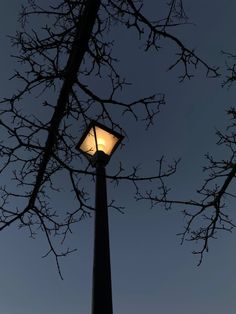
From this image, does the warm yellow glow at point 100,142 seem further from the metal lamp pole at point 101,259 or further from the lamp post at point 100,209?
the metal lamp pole at point 101,259

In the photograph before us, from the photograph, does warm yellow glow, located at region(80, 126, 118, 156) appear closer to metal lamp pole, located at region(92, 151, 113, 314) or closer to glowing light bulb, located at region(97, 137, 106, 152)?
glowing light bulb, located at region(97, 137, 106, 152)

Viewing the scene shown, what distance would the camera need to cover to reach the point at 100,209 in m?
4.17

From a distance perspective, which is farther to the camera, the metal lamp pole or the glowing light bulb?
the glowing light bulb

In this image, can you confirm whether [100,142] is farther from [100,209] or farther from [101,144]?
[100,209]

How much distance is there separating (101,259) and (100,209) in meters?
0.54

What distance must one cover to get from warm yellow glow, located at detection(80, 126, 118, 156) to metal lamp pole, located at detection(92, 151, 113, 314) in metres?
0.37

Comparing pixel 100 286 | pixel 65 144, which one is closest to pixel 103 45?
pixel 65 144

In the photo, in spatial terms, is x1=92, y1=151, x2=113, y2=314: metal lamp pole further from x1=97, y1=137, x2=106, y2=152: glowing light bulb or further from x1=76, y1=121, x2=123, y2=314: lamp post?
x1=97, y1=137, x2=106, y2=152: glowing light bulb

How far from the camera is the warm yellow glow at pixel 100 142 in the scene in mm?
4535

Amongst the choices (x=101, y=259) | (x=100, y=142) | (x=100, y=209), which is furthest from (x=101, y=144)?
(x=101, y=259)

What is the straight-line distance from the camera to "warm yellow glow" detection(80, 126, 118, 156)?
4535 millimetres

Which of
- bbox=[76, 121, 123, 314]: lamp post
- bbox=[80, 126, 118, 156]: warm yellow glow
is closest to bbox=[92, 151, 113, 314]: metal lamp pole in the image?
bbox=[76, 121, 123, 314]: lamp post

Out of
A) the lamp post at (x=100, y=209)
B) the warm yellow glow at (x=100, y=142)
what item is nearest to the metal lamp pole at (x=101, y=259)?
the lamp post at (x=100, y=209)

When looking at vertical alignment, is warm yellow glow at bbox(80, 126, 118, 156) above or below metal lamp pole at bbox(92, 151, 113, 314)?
above
